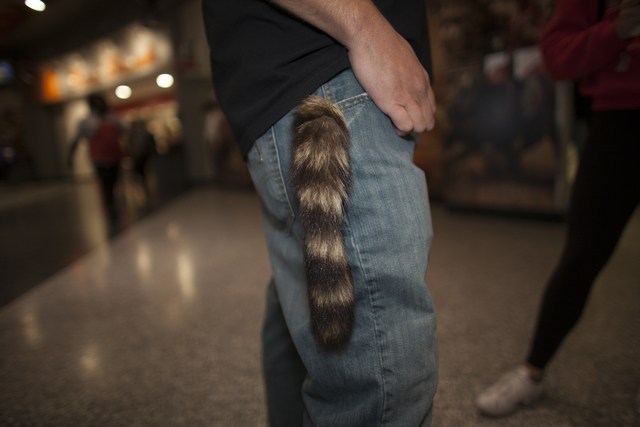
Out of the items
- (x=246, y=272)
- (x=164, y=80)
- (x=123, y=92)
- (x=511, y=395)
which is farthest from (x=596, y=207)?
(x=123, y=92)

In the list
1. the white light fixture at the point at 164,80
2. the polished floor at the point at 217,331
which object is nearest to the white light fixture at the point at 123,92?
the white light fixture at the point at 164,80

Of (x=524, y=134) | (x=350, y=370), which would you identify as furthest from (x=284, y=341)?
(x=524, y=134)

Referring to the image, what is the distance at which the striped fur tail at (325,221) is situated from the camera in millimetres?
507

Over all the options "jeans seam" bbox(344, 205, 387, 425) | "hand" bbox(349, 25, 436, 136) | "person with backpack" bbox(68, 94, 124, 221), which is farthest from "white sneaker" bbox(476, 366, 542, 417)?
"person with backpack" bbox(68, 94, 124, 221)

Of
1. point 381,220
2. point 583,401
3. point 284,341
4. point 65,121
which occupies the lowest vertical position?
point 583,401

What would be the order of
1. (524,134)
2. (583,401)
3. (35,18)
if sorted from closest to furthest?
(583,401), (524,134), (35,18)

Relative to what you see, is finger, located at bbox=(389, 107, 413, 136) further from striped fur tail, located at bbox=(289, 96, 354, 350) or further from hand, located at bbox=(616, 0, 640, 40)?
hand, located at bbox=(616, 0, 640, 40)

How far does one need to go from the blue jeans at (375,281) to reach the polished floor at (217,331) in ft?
2.56

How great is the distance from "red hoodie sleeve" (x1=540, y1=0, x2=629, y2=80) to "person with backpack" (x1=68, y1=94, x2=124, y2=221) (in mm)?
4807

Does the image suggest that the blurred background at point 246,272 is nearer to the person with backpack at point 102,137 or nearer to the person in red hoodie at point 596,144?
the person in red hoodie at point 596,144

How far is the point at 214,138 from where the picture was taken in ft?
27.2

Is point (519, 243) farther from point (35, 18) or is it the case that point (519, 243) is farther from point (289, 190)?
point (35, 18)

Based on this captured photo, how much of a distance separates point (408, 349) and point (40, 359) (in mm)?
1860

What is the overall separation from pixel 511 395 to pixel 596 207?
2.14 ft
